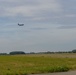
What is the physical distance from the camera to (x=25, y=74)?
23.0m

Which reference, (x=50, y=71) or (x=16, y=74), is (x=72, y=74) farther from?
(x=16, y=74)

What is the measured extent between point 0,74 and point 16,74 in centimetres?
127

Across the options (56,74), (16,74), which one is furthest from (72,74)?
(16,74)

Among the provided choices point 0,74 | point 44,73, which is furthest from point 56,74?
point 0,74

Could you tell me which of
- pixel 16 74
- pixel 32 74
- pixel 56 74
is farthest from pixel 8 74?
pixel 56 74

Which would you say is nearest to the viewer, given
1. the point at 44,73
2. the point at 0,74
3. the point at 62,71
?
the point at 0,74

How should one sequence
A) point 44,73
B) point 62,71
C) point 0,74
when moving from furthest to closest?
point 62,71 → point 44,73 → point 0,74

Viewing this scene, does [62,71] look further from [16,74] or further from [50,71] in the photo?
[16,74]

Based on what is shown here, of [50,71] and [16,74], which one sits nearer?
[16,74]

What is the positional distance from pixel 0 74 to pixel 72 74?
5.97 metres

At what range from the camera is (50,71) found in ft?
84.3

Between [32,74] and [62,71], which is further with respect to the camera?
[62,71]

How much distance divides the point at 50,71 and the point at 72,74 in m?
2.88

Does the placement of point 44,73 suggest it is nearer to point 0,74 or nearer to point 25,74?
point 25,74
